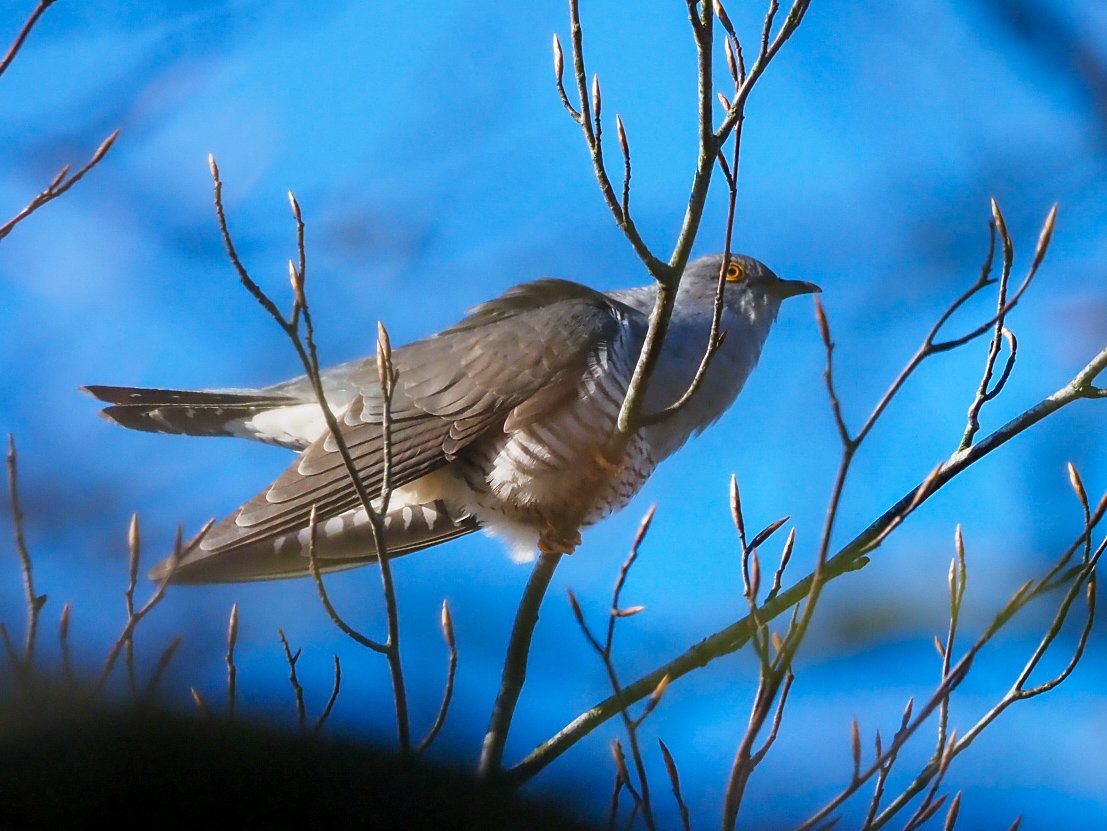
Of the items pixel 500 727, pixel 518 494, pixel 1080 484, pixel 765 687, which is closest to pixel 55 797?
pixel 765 687

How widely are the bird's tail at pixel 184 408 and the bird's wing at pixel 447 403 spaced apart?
44 cm

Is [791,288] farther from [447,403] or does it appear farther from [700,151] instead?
[700,151]

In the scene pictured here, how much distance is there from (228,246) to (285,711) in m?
0.91

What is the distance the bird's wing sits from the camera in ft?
12.4

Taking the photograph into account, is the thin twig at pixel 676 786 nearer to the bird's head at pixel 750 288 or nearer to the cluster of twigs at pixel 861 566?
the cluster of twigs at pixel 861 566

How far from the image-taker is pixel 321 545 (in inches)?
165

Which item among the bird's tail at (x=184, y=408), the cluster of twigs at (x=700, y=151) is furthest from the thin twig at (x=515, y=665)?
the bird's tail at (x=184, y=408)

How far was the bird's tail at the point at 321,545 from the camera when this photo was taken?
3.64 m

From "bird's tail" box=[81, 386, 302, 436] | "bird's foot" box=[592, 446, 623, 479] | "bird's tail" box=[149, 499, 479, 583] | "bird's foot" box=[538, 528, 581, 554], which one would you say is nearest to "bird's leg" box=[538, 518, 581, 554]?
"bird's foot" box=[538, 528, 581, 554]

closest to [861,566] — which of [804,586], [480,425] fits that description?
[804,586]

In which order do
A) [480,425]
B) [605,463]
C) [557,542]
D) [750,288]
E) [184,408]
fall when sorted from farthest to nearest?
[750,288] < [184,408] < [480,425] < [557,542] < [605,463]

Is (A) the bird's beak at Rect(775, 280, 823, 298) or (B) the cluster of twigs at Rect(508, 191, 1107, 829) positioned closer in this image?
(B) the cluster of twigs at Rect(508, 191, 1107, 829)

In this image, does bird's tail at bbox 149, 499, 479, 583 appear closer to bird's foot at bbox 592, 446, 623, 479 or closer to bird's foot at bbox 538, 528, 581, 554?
bird's foot at bbox 538, 528, 581, 554

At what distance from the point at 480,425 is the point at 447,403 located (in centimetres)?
16
